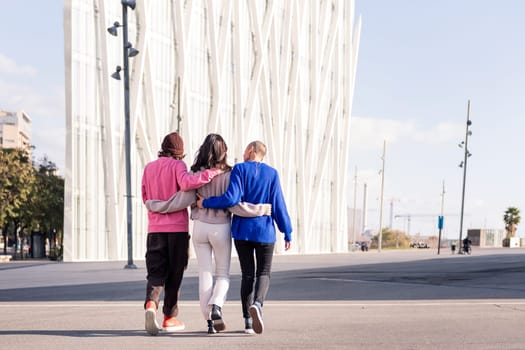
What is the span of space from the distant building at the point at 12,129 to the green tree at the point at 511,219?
310 ft

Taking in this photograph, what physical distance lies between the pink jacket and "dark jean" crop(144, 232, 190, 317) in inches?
3.1

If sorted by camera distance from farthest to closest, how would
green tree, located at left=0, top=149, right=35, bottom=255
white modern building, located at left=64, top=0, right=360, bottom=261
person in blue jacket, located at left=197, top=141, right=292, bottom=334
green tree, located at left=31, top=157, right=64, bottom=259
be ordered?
green tree, located at left=31, top=157, right=64, bottom=259 < green tree, located at left=0, top=149, right=35, bottom=255 < white modern building, located at left=64, top=0, right=360, bottom=261 < person in blue jacket, located at left=197, top=141, right=292, bottom=334

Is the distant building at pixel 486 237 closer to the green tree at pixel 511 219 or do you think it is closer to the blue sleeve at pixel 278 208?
the green tree at pixel 511 219

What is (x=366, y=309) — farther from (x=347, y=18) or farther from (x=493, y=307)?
(x=347, y=18)

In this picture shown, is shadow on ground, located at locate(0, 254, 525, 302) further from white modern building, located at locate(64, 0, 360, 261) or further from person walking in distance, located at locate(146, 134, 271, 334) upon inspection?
white modern building, located at locate(64, 0, 360, 261)

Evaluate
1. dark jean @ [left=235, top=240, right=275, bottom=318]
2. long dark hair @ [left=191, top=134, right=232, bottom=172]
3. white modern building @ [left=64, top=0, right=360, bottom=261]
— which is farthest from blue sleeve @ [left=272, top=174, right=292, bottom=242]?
white modern building @ [left=64, top=0, right=360, bottom=261]

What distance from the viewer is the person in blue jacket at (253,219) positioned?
24.5 feet

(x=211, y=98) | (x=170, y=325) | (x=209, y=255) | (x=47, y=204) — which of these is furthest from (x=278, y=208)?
(x=47, y=204)

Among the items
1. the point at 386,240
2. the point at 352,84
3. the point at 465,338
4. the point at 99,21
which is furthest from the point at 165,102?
the point at 386,240

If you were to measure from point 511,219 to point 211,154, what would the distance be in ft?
323

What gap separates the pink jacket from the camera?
25.0 feet

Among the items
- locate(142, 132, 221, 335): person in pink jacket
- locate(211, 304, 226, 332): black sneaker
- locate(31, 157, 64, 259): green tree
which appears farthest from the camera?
locate(31, 157, 64, 259): green tree

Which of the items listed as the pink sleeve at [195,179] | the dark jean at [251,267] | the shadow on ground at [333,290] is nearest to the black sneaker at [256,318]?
the dark jean at [251,267]

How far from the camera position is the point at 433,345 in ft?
22.0
